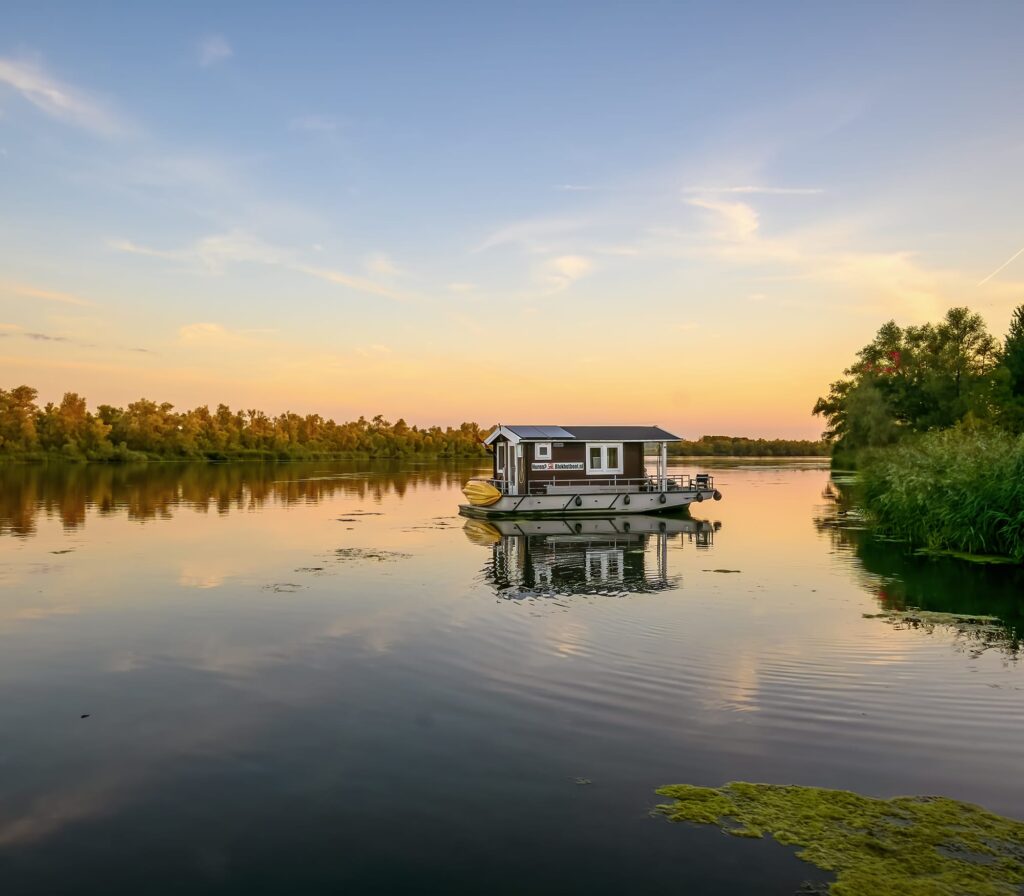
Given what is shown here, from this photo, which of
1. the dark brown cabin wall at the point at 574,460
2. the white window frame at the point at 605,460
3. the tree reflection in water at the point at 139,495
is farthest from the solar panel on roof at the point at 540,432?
the tree reflection in water at the point at 139,495

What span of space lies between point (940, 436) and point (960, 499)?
17791mm

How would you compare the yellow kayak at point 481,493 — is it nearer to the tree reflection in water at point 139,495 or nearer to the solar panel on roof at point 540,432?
the solar panel on roof at point 540,432

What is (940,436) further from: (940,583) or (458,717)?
(458,717)

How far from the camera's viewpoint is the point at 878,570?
83.7 ft

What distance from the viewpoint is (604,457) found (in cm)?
4556

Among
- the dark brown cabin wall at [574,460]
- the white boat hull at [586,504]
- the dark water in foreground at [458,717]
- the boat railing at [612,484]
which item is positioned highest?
the dark brown cabin wall at [574,460]

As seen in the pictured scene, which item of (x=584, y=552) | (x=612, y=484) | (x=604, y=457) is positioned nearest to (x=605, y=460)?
(x=604, y=457)

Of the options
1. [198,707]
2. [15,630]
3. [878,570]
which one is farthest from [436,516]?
[198,707]

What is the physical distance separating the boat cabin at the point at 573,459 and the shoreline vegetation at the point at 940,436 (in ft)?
41.6

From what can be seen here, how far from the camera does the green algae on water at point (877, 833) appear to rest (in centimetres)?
663

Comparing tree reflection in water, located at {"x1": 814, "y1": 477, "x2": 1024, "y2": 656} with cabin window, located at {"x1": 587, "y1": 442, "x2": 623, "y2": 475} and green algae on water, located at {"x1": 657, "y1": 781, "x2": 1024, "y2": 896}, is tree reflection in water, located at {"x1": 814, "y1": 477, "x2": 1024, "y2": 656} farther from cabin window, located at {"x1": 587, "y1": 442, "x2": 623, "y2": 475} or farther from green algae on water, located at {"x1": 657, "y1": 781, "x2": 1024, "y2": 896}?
cabin window, located at {"x1": 587, "y1": 442, "x2": 623, "y2": 475}

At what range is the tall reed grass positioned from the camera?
26.0 metres

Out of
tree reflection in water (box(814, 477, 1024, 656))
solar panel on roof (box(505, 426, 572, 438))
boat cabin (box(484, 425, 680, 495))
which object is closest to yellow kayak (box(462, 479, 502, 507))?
boat cabin (box(484, 425, 680, 495))

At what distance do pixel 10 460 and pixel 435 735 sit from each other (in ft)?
460
